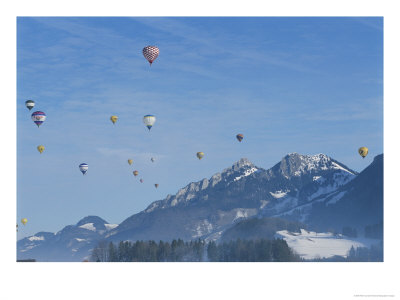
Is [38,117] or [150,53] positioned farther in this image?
[38,117]

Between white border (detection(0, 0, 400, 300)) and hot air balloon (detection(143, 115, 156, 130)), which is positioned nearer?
white border (detection(0, 0, 400, 300))

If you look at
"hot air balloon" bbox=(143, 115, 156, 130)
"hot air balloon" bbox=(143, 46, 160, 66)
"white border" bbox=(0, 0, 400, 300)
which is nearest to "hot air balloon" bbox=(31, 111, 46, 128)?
"hot air balloon" bbox=(143, 115, 156, 130)

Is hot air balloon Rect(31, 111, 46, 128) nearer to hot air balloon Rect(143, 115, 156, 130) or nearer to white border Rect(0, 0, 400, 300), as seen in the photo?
hot air balloon Rect(143, 115, 156, 130)

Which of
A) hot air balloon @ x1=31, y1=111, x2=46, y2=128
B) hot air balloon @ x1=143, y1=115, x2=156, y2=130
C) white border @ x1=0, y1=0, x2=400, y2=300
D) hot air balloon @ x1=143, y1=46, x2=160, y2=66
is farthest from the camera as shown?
hot air balloon @ x1=143, y1=115, x2=156, y2=130

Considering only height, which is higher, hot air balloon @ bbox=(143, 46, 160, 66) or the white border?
hot air balloon @ bbox=(143, 46, 160, 66)

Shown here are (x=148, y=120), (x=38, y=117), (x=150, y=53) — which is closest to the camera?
(x=150, y=53)
